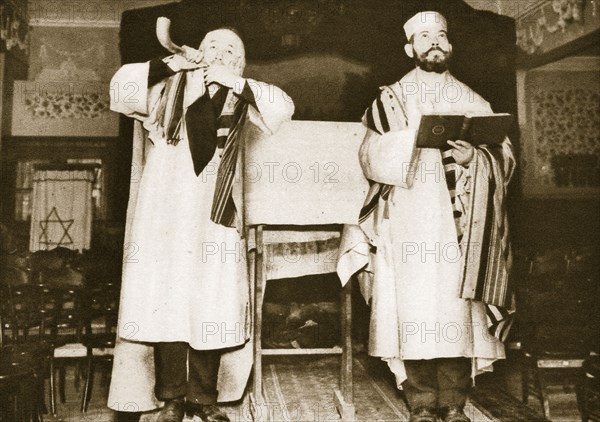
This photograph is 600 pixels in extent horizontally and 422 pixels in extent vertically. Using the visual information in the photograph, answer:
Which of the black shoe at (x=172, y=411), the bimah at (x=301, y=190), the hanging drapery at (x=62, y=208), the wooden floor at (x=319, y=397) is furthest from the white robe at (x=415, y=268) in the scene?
the hanging drapery at (x=62, y=208)

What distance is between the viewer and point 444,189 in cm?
282

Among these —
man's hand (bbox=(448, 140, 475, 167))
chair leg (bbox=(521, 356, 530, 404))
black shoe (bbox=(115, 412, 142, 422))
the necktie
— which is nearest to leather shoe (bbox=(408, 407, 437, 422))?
chair leg (bbox=(521, 356, 530, 404))

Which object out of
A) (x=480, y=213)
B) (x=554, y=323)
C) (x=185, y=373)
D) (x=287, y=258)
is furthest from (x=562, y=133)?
(x=185, y=373)

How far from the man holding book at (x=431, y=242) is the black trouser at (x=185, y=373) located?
76 centimetres

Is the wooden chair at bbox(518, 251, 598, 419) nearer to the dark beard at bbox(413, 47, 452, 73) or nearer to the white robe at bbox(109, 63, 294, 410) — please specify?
the dark beard at bbox(413, 47, 452, 73)

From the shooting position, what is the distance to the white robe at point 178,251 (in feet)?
8.33

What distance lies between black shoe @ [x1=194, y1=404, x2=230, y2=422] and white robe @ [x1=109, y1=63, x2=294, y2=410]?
10.5 inches

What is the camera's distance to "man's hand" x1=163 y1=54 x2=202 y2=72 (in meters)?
2.64

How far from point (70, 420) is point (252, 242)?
123cm

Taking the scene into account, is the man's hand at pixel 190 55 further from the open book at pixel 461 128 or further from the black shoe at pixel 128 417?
the black shoe at pixel 128 417

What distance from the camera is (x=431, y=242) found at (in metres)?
2.75

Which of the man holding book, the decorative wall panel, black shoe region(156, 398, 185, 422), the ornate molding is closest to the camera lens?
black shoe region(156, 398, 185, 422)

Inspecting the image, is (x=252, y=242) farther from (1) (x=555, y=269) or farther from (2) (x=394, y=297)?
(1) (x=555, y=269)

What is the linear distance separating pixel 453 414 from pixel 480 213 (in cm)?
92
